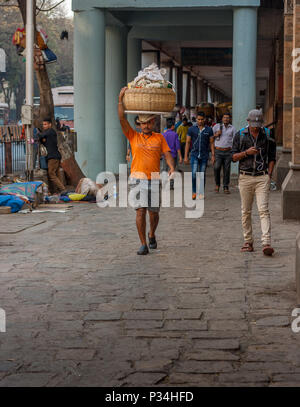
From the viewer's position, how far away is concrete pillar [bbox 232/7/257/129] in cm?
2025

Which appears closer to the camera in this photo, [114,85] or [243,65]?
[243,65]

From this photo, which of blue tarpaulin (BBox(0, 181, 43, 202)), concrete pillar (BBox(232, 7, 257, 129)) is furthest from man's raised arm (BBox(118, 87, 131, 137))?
concrete pillar (BBox(232, 7, 257, 129))

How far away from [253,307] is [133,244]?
12.7 feet

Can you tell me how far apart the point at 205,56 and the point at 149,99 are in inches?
854

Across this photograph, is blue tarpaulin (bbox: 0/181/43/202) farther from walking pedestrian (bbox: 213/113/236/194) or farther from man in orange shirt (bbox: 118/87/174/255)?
man in orange shirt (bbox: 118/87/174/255)

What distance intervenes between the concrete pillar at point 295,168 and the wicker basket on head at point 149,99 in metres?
2.47

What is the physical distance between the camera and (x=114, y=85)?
2367 cm

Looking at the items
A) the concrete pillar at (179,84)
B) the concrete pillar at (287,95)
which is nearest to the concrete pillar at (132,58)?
the concrete pillar at (287,95)

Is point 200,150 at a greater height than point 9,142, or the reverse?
point 9,142

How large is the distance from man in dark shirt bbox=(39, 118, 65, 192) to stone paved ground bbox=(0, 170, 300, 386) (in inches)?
224

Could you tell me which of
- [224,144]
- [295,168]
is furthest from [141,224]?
[224,144]

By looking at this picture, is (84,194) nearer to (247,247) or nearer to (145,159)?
(145,159)

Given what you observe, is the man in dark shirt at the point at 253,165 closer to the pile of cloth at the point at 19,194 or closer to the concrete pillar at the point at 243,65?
the pile of cloth at the point at 19,194

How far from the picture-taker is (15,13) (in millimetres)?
66062
